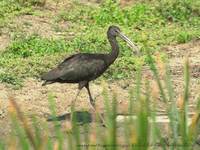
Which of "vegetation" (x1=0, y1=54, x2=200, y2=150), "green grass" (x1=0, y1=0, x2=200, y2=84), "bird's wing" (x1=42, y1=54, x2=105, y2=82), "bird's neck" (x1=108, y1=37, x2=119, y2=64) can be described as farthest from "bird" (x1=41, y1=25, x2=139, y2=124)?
"vegetation" (x1=0, y1=54, x2=200, y2=150)

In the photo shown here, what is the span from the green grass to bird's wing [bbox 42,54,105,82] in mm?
1173

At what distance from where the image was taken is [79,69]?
31.3 ft

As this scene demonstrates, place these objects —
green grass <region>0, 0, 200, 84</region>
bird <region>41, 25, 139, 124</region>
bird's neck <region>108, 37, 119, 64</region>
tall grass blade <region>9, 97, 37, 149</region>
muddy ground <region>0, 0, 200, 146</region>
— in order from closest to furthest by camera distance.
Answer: tall grass blade <region>9, 97, 37, 149</region>
bird <region>41, 25, 139, 124</region>
muddy ground <region>0, 0, 200, 146</region>
bird's neck <region>108, 37, 119, 64</region>
green grass <region>0, 0, 200, 84</region>

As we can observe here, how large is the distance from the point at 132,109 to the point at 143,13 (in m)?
13.0

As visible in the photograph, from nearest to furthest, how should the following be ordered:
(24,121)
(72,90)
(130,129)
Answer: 1. (24,121)
2. (130,129)
3. (72,90)

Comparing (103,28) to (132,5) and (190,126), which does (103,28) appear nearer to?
(132,5)

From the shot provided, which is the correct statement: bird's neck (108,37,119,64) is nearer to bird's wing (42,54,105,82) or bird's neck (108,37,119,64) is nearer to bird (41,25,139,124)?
bird (41,25,139,124)

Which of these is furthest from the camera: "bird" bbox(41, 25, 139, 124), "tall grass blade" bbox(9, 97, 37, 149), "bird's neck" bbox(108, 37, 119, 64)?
"bird's neck" bbox(108, 37, 119, 64)

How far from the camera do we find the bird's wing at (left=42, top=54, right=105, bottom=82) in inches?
372

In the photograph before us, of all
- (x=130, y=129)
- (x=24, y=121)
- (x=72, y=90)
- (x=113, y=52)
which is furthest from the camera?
(x=72, y=90)

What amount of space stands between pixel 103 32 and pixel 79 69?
4.45 metres

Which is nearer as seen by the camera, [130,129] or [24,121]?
[24,121]

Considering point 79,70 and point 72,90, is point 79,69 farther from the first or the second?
point 72,90

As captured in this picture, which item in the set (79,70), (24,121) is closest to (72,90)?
(79,70)
